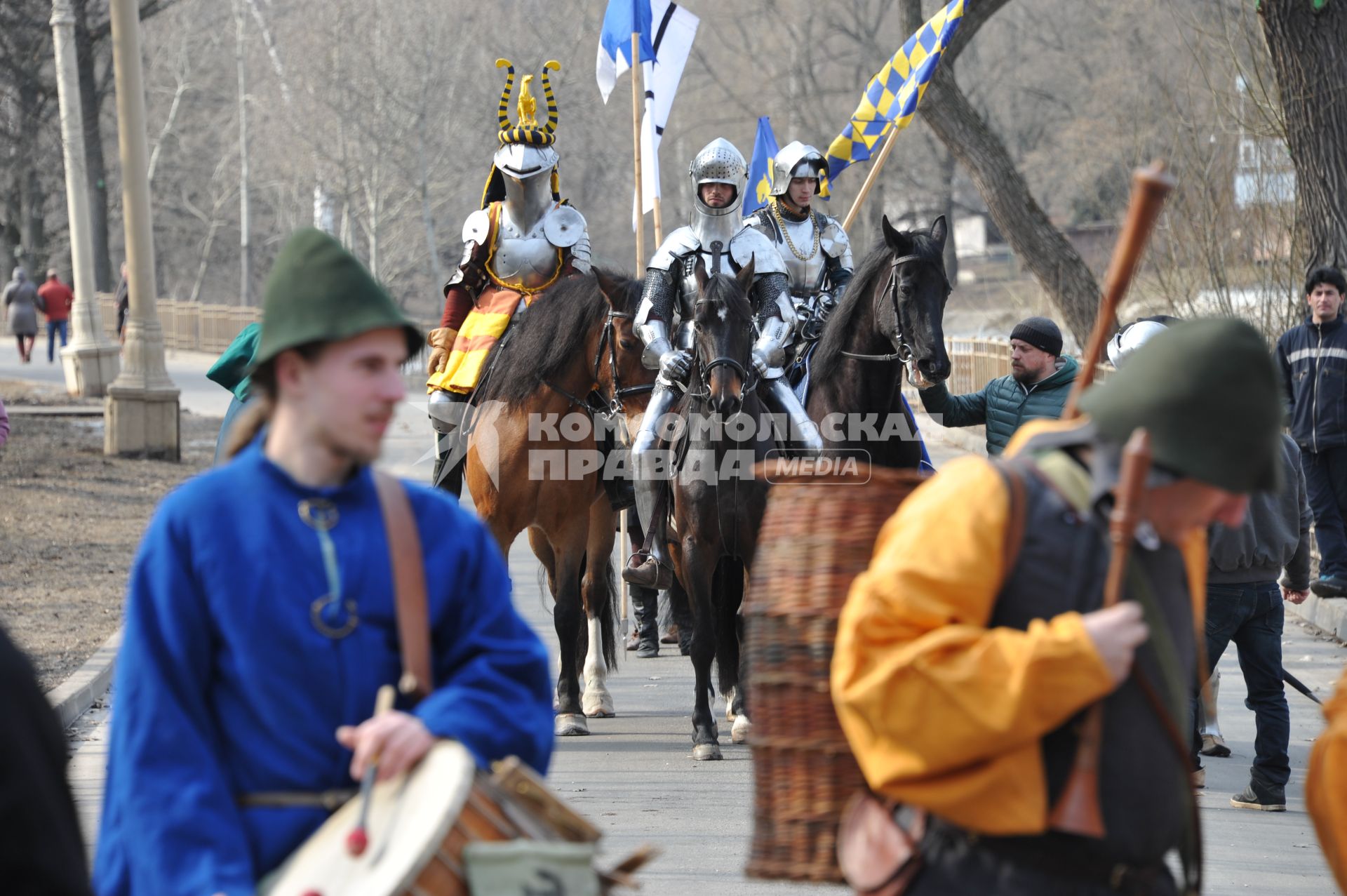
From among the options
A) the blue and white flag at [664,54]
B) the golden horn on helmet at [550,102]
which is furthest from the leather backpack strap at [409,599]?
the blue and white flag at [664,54]

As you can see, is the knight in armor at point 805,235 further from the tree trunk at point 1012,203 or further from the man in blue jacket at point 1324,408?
the tree trunk at point 1012,203

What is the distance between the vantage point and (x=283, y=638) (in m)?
2.60

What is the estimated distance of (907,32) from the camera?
20406 mm

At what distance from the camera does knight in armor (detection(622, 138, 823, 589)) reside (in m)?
8.09

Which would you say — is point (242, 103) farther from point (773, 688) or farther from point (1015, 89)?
point (773, 688)

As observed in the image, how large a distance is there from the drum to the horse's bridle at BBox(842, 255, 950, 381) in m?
5.76

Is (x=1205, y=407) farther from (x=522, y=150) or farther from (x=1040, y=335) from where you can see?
(x=522, y=150)

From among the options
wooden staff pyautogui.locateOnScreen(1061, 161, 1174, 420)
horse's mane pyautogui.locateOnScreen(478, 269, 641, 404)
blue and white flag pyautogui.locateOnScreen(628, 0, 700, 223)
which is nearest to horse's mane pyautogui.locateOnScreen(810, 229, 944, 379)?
horse's mane pyautogui.locateOnScreen(478, 269, 641, 404)

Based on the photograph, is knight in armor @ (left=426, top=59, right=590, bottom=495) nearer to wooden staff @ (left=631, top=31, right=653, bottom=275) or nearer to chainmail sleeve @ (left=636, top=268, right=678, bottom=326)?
chainmail sleeve @ (left=636, top=268, right=678, bottom=326)

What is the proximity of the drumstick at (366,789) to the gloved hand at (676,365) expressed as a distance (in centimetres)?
515

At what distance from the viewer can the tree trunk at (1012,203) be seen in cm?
1947

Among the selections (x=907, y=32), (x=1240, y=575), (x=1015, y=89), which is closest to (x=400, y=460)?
(x=907, y=32)

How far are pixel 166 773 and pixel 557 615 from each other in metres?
5.82

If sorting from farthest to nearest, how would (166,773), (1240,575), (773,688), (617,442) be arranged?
(617,442), (1240,575), (773,688), (166,773)
